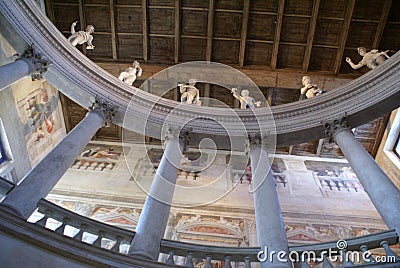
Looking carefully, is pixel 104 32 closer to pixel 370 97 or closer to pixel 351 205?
pixel 370 97

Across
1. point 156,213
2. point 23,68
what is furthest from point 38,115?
point 156,213

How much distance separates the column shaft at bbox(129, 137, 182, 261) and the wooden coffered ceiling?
339 inches

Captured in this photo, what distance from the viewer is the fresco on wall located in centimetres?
1534

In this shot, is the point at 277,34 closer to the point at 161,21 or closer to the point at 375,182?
the point at 161,21

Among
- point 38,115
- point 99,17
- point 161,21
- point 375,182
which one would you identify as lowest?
point 375,182

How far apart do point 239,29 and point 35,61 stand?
10.2m

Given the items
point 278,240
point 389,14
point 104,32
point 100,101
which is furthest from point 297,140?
point 104,32

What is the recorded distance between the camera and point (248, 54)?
18250 mm

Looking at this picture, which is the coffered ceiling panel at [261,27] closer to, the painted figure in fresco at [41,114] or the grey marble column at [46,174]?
the grey marble column at [46,174]

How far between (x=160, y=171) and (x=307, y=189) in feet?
30.6

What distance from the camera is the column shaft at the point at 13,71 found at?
32.6 feet

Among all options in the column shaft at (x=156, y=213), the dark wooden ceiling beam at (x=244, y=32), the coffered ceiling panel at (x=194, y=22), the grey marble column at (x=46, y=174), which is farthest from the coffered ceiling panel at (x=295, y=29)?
the grey marble column at (x=46, y=174)

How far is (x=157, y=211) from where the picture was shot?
8453 millimetres

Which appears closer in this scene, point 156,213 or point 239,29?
point 156,213
